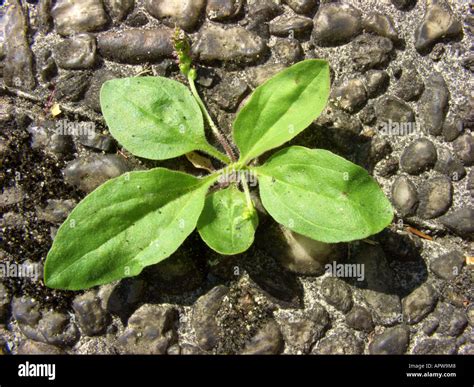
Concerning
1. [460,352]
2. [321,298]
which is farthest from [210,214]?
[460,352]

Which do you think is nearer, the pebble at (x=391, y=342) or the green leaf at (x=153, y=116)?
the green leaf at (x=153, y=116)

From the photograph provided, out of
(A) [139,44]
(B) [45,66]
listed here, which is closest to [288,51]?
(A) [139,44]

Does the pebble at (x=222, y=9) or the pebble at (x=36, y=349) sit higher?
the pebble at (x=222, y=9)

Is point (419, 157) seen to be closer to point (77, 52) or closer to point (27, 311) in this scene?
point (77, 52)

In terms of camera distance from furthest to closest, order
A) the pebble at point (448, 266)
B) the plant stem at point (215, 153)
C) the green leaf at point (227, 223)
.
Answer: the pebble at point (448, 266) < the plant stem at point (215, 153) < the green leaf at point (227, 223)

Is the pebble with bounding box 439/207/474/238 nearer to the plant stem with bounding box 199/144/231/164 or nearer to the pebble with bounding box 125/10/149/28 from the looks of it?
the plant stem with bounding box 199/144/231/164

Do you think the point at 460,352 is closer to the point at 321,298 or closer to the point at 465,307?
the point at 465,307

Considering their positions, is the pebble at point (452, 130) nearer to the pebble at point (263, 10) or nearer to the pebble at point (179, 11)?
the pebble at point (263, 10)

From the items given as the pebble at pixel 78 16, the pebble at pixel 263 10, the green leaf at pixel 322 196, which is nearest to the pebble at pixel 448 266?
the green leaf at pixel 322 196
